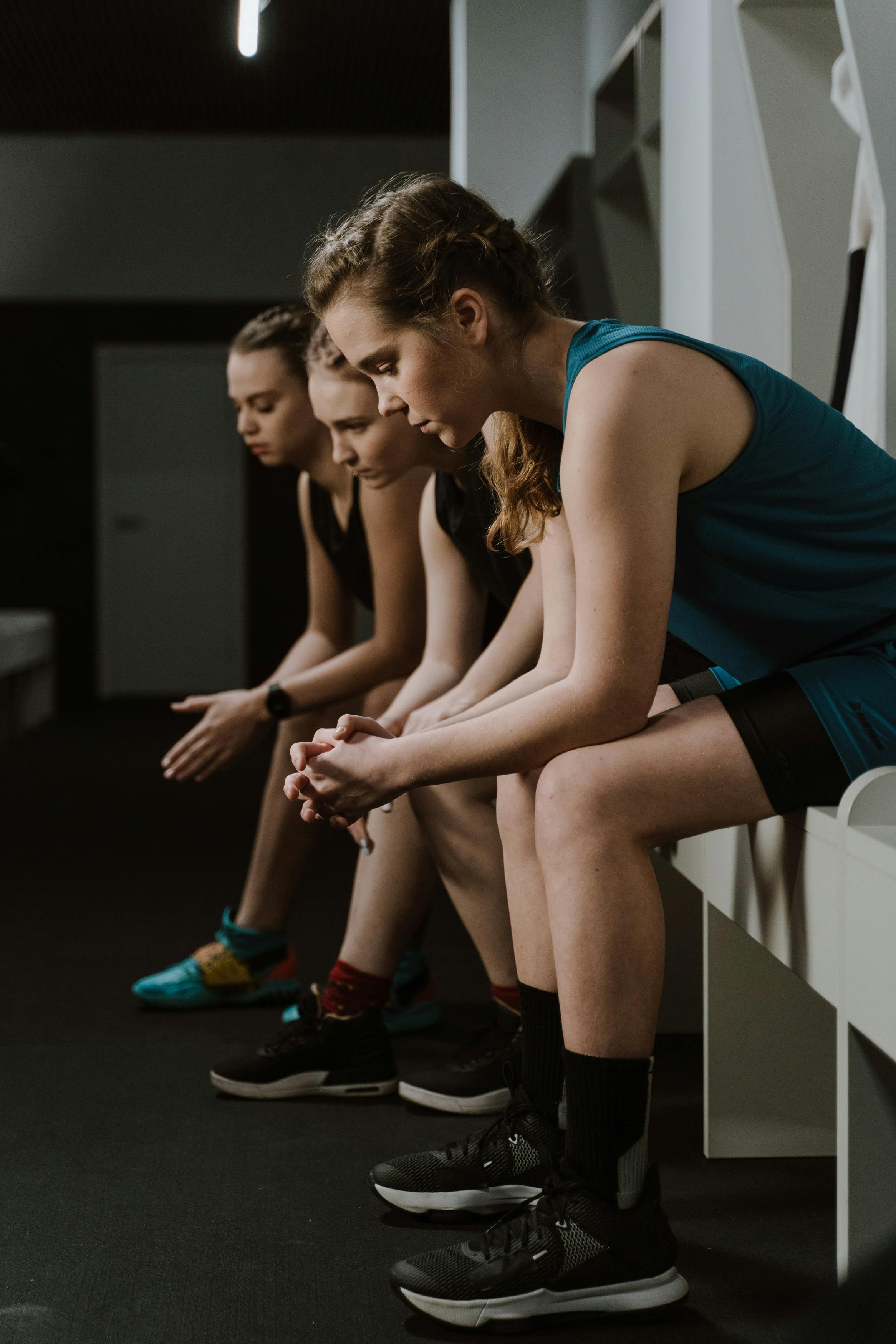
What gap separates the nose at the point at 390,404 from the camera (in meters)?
1.13

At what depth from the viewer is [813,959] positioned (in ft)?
3.28

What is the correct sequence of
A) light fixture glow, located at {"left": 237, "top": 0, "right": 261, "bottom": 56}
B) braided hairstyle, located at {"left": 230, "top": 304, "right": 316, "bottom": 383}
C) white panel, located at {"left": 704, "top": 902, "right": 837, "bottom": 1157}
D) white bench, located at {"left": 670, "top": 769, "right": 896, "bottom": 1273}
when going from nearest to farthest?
white bench, located at {"left": 670, "top": 769, "right": 896, "bottom": 1273}
white panel, located at {"left": 704, "top": 902, "right": 837, "bottom": 1157}
light fixture glow, located at {"left": 237, "top": 0, "right": 261, "bottom": 56}
braided hairstyle, located at {"left": 230, "top": 304, "right": 316, "bottom": 383}

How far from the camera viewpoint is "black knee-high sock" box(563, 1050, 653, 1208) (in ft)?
3.33

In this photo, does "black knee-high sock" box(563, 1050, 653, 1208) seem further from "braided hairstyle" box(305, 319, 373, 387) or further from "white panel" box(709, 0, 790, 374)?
"white panel" box(709, 0, 790, 374)

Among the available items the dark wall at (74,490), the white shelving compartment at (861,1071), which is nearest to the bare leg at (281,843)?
the white shelving compartment at (861,1071)

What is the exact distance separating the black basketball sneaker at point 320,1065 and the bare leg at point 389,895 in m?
0.07

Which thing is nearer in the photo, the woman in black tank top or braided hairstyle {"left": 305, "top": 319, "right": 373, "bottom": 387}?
braided hairstyle {"left": 305, "top": 319, "right": 373, "bottom": 387}

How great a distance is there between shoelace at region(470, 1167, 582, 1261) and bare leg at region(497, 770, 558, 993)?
0.60ft

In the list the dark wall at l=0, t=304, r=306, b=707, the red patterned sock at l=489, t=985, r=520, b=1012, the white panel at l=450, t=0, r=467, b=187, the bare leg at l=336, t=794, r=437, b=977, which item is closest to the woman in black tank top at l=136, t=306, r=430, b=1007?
the bare leg at l=336, t=794, r=437, b=977

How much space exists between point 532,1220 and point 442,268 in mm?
766

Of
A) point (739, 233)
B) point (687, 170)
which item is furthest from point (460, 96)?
point (739, 233)

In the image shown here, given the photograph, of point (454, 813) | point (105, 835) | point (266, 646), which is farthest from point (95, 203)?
point (454, 813)

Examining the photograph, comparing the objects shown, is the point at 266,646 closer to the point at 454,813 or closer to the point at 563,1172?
the point at 454,813

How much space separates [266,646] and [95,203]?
101 inches
